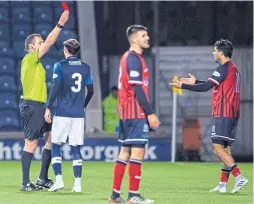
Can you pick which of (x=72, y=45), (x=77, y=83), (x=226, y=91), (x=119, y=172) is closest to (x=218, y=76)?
(x=226, y=91)

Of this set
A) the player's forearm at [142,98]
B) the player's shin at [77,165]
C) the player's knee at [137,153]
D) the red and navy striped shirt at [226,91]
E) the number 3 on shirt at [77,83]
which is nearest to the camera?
the player's forearm at [142,98]

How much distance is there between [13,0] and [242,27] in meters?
5.99

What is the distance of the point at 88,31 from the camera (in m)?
23.8

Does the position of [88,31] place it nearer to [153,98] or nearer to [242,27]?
[153,98]

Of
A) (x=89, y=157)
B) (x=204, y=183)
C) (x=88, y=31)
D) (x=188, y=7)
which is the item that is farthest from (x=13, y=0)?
(x=204, y=183)

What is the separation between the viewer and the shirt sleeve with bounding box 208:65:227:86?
12572 mm

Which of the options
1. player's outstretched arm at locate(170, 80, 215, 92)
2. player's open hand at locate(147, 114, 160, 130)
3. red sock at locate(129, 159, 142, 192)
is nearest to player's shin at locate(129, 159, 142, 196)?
red sock at locate(129, 159, 142, 192)

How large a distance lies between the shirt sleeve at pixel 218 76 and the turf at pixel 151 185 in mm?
1437

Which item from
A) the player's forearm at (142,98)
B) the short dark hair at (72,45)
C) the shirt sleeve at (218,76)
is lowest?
the player's forearm at (142,98)

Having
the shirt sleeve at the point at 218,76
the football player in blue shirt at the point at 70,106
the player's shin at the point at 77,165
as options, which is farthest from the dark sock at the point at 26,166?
the shirt sleeve at the point at 218,76

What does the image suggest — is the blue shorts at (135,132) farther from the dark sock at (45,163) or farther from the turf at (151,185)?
the dark sock at (45,163)

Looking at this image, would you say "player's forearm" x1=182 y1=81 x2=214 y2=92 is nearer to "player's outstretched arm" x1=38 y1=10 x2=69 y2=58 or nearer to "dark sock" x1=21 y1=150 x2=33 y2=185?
"player's outstretched arm" x1=38 y1=10 x2=69 y2=58

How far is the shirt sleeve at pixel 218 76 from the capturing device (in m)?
12.6

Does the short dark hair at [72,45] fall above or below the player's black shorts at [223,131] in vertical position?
above
